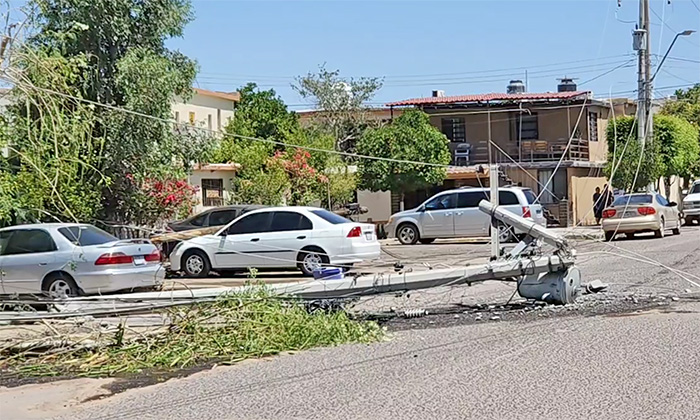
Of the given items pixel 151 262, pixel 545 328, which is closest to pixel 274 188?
pixel 151 262

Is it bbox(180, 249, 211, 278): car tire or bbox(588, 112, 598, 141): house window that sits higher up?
bbox(588, 112, 598, 141): house window

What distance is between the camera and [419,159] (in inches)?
1460

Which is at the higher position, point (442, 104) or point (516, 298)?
point (442, 104)

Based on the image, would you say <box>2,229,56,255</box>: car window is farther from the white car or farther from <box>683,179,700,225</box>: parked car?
<box>683,179,700,225</box>: parked car

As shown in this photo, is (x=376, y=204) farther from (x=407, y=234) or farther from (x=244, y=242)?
(x=244, y=242)

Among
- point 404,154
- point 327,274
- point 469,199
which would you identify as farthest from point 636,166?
point 327,274

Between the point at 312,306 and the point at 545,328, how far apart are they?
3139 mm

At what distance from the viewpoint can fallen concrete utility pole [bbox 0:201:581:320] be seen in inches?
473

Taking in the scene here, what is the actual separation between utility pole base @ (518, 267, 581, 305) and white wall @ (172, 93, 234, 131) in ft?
102

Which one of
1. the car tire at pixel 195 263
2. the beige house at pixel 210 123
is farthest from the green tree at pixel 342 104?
the car tire at pixel 195 263

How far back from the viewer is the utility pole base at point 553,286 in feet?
43.9

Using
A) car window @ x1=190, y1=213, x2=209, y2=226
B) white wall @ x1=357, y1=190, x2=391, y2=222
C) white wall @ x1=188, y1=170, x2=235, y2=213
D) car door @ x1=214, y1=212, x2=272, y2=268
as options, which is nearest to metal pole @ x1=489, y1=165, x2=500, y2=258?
car door @ x1=214, y1=212, x2=272, y2=268

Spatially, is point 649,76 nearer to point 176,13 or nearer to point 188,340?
point 176,13

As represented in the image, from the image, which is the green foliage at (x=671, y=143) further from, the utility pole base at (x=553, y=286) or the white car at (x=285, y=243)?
the utility pole base at (x=553, y=286)
